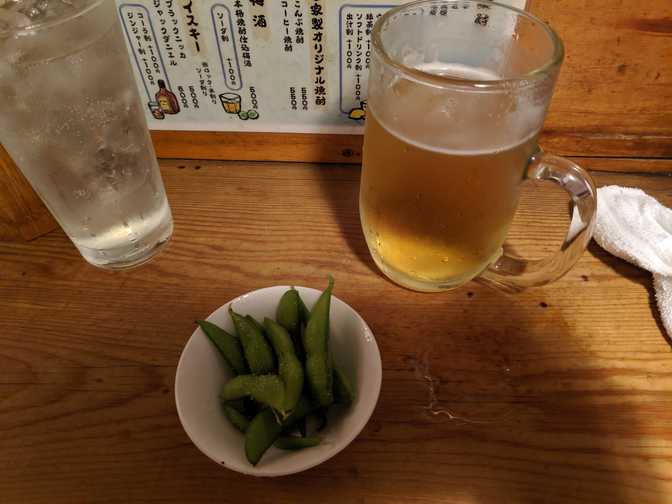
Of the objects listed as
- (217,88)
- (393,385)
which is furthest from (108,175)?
(393,385)

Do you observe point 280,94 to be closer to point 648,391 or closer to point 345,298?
point 345,298

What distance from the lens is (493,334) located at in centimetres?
57

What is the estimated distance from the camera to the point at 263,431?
0.43m

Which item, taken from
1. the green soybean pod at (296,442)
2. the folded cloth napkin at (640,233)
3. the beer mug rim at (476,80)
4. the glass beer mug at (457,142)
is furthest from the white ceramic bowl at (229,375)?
the folded cloth napkin at (640,233)

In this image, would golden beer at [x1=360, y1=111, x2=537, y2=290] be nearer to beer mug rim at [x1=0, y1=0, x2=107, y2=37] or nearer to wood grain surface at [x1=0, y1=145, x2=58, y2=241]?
beer mug rim at [x1=0, y1=0, x2=107, y2=37]

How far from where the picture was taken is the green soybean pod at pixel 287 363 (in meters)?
0.44

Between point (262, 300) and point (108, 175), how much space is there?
224 mm

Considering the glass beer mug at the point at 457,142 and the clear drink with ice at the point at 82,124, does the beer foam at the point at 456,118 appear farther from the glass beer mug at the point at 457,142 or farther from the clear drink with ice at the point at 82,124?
the clear drink with ice at the point at 82,124

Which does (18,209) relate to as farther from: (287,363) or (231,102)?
(287,363)

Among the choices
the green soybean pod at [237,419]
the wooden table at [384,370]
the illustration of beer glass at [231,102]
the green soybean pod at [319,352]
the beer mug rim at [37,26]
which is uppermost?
the beer mug rim at [37,26]

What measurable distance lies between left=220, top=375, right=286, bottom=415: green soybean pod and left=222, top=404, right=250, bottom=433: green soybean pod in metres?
0.01

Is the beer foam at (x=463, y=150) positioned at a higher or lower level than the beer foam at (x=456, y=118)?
lower

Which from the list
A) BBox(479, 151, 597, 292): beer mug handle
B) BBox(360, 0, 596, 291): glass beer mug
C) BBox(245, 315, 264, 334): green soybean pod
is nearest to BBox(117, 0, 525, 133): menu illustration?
BBox(360, 0, 596, 291): glass beer mug

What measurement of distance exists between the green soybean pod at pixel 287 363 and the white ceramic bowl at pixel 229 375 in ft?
0.12
